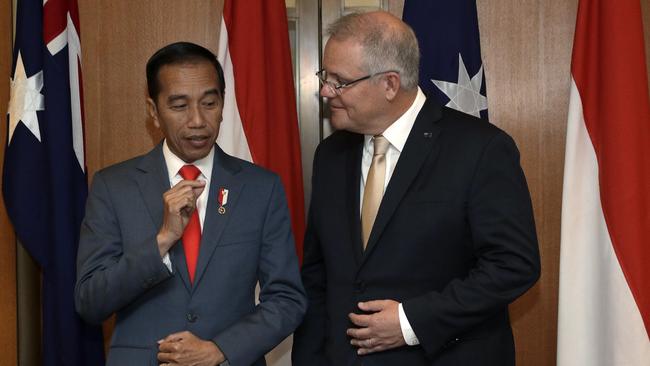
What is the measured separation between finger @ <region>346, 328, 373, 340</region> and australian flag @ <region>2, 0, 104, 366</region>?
4.79 feet

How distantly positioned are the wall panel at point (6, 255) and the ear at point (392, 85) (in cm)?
191

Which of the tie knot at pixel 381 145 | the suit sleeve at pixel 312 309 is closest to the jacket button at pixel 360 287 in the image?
the suit sleeve at pixel 312 309

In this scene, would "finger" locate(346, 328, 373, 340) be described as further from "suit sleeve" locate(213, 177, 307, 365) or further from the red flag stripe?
the red flag stripe

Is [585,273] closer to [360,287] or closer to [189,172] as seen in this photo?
[360,287]

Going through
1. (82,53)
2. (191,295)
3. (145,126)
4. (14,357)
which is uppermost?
(82,53)

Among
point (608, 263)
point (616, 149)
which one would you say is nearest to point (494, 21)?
point (616, 149)

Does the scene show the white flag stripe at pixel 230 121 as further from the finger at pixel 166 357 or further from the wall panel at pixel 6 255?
the finger at pixel 166 357

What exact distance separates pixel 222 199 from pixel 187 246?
0.17 m

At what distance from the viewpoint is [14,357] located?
3432 millimetres

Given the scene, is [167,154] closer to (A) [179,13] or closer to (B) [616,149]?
(A) [179,13]

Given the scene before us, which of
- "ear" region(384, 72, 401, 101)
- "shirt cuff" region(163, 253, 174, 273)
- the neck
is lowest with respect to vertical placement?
"shirt cuff" region(163, 253, 174, 273)

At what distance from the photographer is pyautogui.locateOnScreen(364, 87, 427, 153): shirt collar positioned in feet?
7.62

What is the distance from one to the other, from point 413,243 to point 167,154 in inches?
30.7

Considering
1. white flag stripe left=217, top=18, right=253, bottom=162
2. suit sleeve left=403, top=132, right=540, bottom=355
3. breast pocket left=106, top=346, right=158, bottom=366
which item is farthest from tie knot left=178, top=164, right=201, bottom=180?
white flag stripe left=217, top=18, right=253, bottom=162
